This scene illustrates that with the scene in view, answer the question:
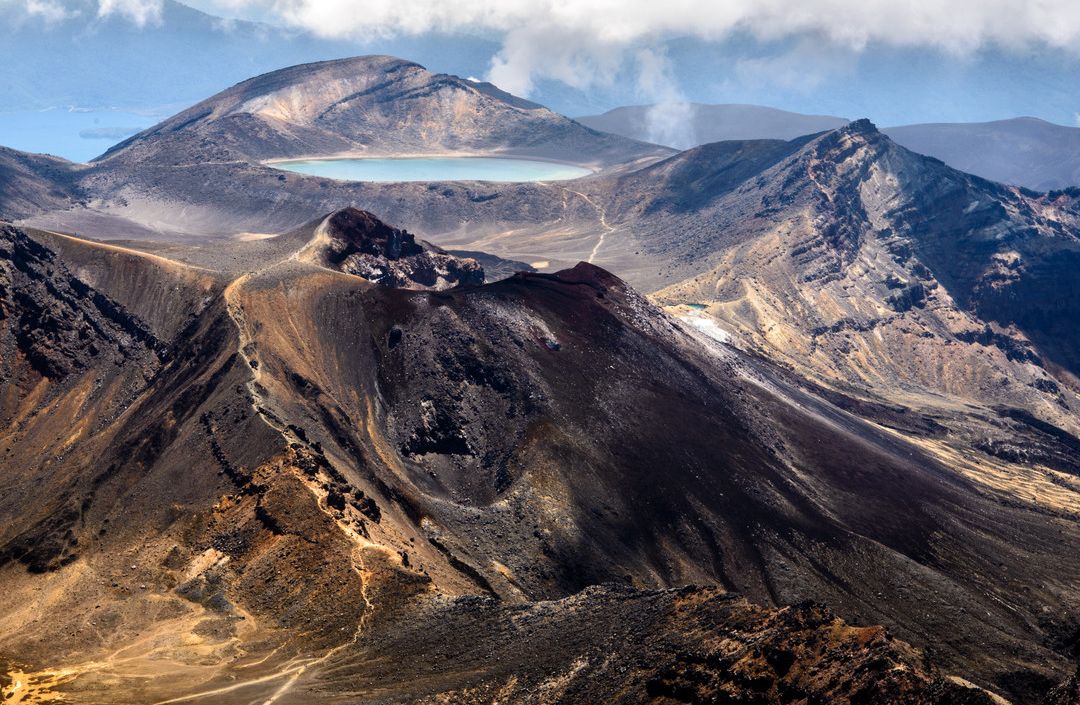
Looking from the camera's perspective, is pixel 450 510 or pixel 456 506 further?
pixel 456 506

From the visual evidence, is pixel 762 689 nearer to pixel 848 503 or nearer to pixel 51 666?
pixel 51 666

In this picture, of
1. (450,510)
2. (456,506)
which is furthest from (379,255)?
(450,510)

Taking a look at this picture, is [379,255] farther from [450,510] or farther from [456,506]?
[450,510]

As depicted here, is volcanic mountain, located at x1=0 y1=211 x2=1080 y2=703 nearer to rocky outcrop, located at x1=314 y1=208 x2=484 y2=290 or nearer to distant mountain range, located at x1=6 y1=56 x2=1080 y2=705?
distant mountain range, located at x1=6 y1=56 x2=1080 y2=705

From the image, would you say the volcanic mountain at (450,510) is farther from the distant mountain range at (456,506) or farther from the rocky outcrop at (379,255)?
the rocky outcrop at (379,255)

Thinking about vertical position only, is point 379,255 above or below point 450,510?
above

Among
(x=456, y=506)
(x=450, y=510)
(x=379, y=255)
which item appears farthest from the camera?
(x=379, y=255)

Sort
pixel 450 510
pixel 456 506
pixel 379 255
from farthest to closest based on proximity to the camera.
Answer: pixel 379 255 → pixel 456 506 → pixel 450 510

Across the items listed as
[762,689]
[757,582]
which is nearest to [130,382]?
[757,582]
